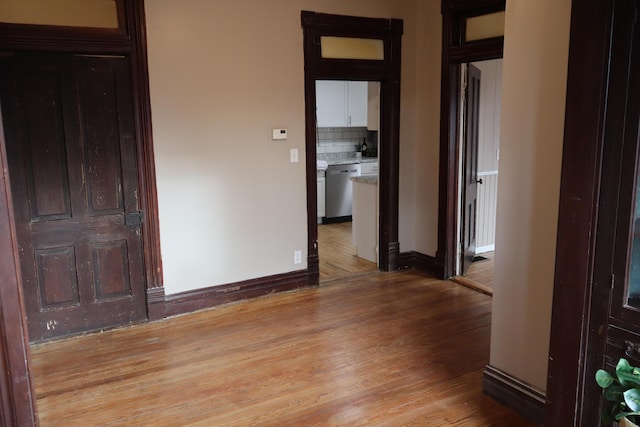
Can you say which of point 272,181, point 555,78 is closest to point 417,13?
point 272,181

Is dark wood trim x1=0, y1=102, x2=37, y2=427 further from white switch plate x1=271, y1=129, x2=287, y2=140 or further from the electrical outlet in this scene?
the electrical outlet

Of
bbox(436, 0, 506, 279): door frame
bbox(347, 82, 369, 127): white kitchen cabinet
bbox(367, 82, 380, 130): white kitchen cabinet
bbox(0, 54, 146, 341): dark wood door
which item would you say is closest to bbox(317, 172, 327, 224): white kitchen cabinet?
bbox(347, 82, 369, 127): white kitchen cabinet

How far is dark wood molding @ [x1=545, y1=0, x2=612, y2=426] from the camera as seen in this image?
1911 millimetres

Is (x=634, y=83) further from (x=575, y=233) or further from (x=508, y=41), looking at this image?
(x=508, y=41)

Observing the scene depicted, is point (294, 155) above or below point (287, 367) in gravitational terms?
above

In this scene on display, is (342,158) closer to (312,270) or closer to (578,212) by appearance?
(312,270)

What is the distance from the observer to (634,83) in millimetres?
1812

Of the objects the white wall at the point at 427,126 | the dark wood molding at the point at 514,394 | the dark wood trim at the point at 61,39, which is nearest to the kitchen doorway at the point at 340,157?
the white wall at the point at 427,126

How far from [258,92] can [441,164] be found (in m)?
1.88

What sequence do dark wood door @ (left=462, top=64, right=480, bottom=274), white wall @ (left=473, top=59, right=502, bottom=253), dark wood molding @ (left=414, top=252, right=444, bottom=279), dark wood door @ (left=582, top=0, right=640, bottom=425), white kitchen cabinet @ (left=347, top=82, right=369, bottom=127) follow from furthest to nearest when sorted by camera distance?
white kitchen cabinet @ (left=347, top=82, right=369, bottom=127), white wall @ (left=473, top=59, right=502, bottom=253), dark wood molding @ (left=414, top=252, right=444, bottom=279), dark wood door @ (left=462, top=64, right=480, bottom=274), dark wood door @ (left=582, top=0, right=640, bottom=425)

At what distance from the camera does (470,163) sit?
503cm

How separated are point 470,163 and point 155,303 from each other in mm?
3256

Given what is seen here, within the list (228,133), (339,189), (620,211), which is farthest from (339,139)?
(620,211)

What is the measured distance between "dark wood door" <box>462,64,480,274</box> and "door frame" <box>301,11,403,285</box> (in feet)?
2.18
